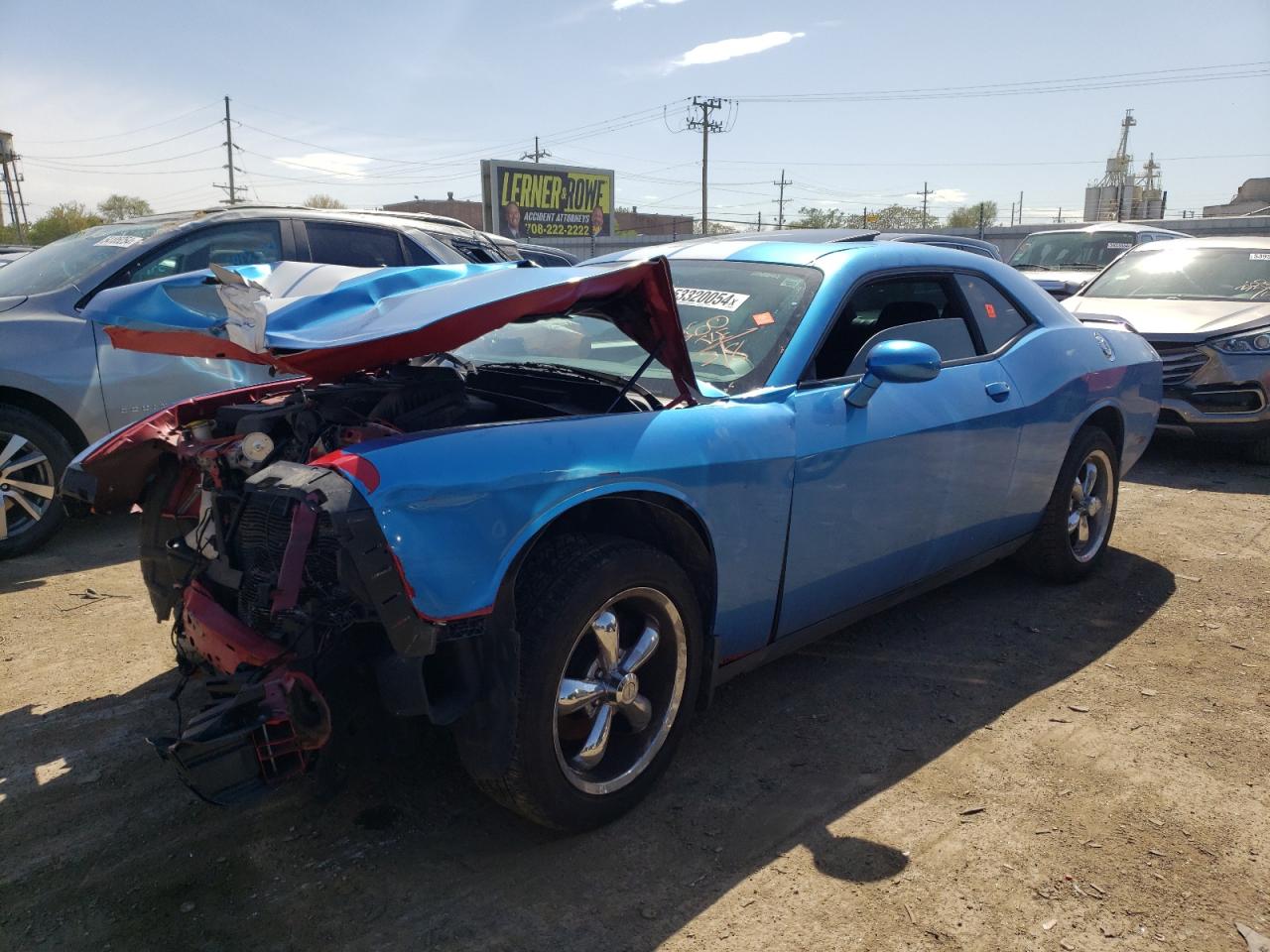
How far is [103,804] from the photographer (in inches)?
108

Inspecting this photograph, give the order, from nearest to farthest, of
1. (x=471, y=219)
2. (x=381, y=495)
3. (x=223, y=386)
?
(x=381, y=495)
(x=223, y=386)
(x=471, y=219)

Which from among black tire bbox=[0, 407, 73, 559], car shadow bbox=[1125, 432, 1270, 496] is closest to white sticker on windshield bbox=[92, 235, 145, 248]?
black tire bbox=[0, 407, 73, 559]

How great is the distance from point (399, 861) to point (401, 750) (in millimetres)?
332

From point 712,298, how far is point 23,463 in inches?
153

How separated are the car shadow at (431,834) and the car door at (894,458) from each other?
45 cm

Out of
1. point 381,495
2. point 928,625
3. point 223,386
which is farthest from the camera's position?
point 223,386

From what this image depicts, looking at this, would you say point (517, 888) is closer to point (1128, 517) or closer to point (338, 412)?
point (338, 412)

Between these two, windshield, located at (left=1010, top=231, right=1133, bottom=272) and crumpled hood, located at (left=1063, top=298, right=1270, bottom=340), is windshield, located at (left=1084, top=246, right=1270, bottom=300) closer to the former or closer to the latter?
crumpled hood, located at (left=1063, top=298, right=1270, bottom=340)

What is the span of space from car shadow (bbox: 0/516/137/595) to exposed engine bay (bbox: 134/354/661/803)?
6.67 ft

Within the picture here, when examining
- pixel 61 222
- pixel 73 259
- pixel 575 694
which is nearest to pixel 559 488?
pixel 575 694

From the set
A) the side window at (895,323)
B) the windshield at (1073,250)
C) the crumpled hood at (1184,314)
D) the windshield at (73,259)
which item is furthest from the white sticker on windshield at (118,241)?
the windshield at (1073,250)

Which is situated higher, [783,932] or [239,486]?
[239,486]

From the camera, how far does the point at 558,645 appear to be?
2.33 m

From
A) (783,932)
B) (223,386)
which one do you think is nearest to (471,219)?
(223,386)
